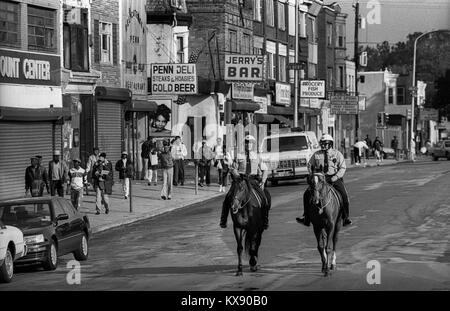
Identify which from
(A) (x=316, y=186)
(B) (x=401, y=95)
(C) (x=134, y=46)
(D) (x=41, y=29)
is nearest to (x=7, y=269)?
(A) (x=316, y=186)

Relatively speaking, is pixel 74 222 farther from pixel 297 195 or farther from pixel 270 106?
pixel 270 106

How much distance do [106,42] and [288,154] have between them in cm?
866

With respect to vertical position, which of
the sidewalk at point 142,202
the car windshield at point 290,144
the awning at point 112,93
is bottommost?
the sidewalk at point 142,202

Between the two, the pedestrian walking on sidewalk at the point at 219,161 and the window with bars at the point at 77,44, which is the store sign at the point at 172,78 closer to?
the pedestrian walking on sidewalk at the point at 219,161

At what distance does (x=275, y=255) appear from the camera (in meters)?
19.4

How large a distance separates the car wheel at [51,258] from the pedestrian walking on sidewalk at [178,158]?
2355cm

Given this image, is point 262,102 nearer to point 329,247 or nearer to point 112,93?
point 112,93

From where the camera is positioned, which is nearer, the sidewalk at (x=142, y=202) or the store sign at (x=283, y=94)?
the sidewalk at (x=142, y=202)

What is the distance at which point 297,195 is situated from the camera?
3712 centimetres

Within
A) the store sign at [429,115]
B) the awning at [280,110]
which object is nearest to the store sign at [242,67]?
the awning at [280,110]

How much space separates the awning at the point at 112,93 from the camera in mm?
41875

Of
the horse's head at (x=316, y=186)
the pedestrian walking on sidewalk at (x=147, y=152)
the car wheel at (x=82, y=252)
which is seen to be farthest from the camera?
the pedestrian walking on sidewalk at (x=147, y=152)

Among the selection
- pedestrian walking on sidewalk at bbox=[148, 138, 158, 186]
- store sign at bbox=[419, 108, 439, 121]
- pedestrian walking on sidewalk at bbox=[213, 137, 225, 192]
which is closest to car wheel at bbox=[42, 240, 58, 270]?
pedestrian walking on sidewalk at bbox=[213, 137, 225, 192]
